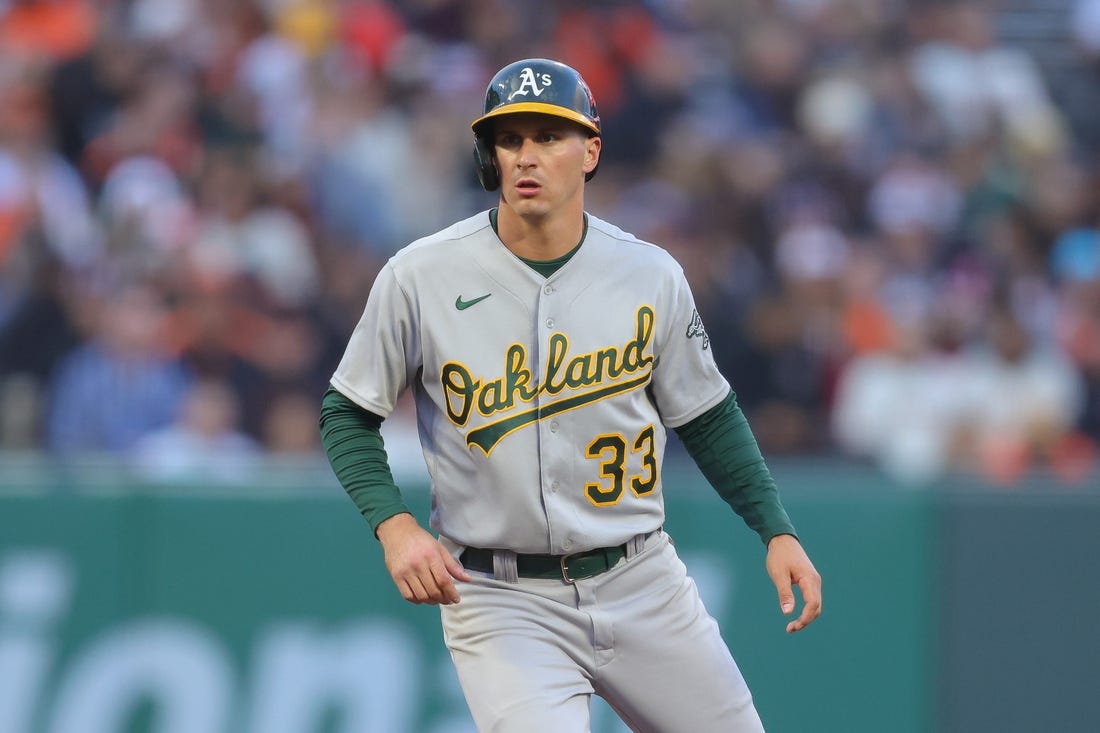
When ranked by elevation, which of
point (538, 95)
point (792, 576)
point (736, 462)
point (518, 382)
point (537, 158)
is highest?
point (538, 95)

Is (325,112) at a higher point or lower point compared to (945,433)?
higher

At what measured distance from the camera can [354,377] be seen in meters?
3.82

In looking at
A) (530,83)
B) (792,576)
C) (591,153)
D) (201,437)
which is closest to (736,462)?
(792,576)

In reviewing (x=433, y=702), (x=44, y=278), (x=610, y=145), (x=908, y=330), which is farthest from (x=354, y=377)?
(x=610, y=145)

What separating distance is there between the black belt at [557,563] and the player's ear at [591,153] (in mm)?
876

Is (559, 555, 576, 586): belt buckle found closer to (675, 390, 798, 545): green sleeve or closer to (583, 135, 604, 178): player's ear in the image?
(675, 390, 798, 545): green sleeve

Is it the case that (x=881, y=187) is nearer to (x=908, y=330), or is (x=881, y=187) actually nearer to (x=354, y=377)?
(x=908, y=330)

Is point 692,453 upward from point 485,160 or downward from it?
downward

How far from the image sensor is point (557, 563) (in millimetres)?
3859

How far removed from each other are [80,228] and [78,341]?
101 cm

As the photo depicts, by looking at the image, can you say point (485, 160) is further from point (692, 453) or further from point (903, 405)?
point (903, 405)

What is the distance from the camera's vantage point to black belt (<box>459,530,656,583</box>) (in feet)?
12.6

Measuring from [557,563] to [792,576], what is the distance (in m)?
0.54

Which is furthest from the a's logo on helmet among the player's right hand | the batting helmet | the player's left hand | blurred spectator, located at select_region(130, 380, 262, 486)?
blurred spectator, located at select_region(130, 380, 262, 486)
